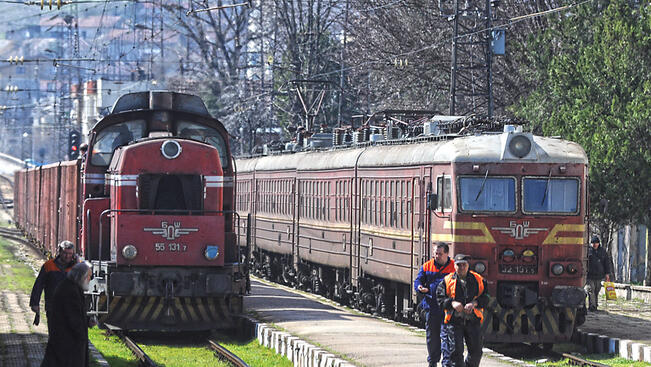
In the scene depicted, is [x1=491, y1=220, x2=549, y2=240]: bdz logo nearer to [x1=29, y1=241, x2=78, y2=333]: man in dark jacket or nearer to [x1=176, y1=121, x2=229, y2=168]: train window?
[x1=176, y1=121, x2=229, y2=168]: train window

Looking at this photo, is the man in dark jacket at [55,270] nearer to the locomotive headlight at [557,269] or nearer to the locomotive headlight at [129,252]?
the locomotive headlight at [129,252]

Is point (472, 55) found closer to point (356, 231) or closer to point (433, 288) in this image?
point (356, 231)

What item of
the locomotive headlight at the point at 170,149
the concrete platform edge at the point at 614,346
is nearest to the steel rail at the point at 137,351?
the locomotive headlight at the point at 170,149

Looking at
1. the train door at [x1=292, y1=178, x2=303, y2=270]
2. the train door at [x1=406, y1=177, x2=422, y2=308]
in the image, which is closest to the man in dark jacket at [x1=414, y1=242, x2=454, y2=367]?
the train door at [x1=406, y1=177, x2=422, y2=308]

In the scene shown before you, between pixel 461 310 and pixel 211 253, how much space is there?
798 centimetres

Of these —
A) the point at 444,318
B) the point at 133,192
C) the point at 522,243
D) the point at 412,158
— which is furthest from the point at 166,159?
the point at 444,318

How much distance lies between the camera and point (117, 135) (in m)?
21.9

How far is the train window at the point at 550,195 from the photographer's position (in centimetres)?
2011

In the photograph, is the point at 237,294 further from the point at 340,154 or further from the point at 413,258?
the point at 340,154

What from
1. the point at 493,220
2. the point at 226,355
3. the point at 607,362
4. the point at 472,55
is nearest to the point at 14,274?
the point at 472,55

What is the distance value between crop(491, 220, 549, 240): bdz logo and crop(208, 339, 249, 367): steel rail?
4836 millimetres

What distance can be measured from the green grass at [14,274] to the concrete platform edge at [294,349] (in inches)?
437

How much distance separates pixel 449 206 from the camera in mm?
20172

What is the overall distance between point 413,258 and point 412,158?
1.83 m
